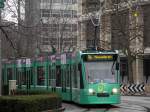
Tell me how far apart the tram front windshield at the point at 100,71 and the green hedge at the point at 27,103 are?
13.2 feet

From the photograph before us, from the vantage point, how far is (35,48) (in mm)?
53375

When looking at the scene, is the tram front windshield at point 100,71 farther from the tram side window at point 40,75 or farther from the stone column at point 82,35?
the stone column at point 82,35

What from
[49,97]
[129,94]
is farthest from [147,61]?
[49,97]

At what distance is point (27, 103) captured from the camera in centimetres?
2103

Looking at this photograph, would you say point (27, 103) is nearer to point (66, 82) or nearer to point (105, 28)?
point (66, 82)

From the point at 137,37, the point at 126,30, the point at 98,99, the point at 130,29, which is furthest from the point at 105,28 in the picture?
the point at 98,99

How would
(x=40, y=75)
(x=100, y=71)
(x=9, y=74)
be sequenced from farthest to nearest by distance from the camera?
(x=9, y=74), (x=40, y=75), (x=100, y=71)

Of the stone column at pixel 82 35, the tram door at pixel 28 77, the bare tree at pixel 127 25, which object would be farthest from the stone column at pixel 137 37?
the tram door at pixel 28 77

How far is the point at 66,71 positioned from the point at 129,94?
62.6 feet

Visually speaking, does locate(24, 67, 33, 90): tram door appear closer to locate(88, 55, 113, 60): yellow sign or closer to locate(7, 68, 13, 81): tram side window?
locate(7, 68, 13, 81): tram side window

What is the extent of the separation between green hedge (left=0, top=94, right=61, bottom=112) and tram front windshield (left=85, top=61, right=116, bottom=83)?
401cm

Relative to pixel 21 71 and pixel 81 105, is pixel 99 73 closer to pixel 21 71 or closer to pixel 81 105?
pixel 81 105

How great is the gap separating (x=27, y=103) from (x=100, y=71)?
260 inches

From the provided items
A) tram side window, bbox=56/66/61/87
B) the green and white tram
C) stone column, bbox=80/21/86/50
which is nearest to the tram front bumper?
the green and white tram
